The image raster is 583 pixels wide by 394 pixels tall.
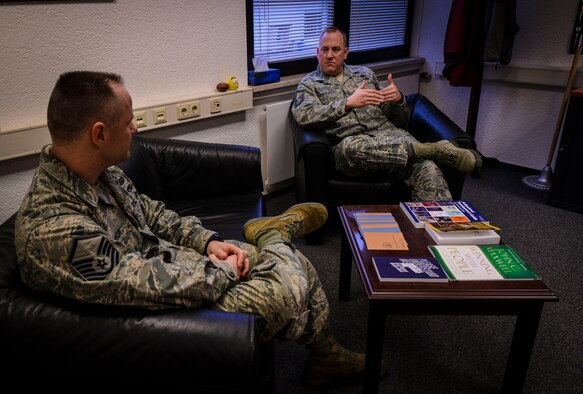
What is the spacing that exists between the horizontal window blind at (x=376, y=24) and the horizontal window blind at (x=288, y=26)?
302mm

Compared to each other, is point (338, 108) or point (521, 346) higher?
point (338, 108)

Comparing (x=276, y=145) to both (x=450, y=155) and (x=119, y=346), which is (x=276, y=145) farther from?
(x=119, y=346)

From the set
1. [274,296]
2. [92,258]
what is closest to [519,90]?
[274,296]

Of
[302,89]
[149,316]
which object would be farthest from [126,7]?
[149,316]

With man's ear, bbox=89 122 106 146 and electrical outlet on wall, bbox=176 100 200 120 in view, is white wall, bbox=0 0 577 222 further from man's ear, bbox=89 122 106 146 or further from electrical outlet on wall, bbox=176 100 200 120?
man's ear, bbox=89 122 106 146

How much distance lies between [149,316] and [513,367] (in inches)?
45.1

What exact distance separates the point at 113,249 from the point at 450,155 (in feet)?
6.05

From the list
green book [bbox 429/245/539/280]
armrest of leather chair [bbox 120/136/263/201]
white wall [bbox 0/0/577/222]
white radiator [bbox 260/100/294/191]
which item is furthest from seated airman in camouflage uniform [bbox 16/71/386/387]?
white radiator [bbox 260/100/294/191]

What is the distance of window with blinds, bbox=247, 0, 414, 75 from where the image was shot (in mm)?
3004

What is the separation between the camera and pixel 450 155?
2400mm

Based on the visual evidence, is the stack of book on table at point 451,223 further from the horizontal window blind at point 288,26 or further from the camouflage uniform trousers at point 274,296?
the horizontal window blind at point 288,26

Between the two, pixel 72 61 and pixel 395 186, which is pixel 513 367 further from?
pixel 72 61

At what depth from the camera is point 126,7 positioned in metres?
2.11

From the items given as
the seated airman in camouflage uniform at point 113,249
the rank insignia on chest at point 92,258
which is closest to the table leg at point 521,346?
the seated airman in camouflage uniform at point 113,249
